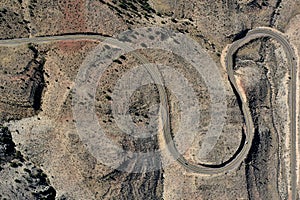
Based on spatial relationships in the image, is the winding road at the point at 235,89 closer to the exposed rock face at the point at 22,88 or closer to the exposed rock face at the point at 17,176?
the exposed rock face at the point at 22,88

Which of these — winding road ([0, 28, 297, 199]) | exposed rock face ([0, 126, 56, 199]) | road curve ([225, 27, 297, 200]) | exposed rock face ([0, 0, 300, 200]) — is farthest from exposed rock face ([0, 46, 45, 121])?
road curve ([225, 27, 297, 200])

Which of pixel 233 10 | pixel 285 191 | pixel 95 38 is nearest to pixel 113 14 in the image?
pixel 95 38

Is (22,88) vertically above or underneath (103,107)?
above

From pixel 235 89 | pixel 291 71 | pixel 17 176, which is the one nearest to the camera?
pixel 17 176

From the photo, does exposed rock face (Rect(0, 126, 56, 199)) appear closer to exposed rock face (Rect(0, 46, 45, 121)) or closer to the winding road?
exposed rock face (Rect(0, 46, 45, 121))

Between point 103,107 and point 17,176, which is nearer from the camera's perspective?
point 103,107

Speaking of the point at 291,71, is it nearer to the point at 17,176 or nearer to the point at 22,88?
the point at 22,88

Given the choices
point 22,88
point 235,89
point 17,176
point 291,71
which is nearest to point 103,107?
point 22,88

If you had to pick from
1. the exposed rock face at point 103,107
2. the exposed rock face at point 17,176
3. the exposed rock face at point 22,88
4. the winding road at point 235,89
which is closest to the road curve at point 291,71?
the winding road at point 235,89

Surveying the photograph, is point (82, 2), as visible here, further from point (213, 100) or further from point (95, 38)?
point (213, 100)
